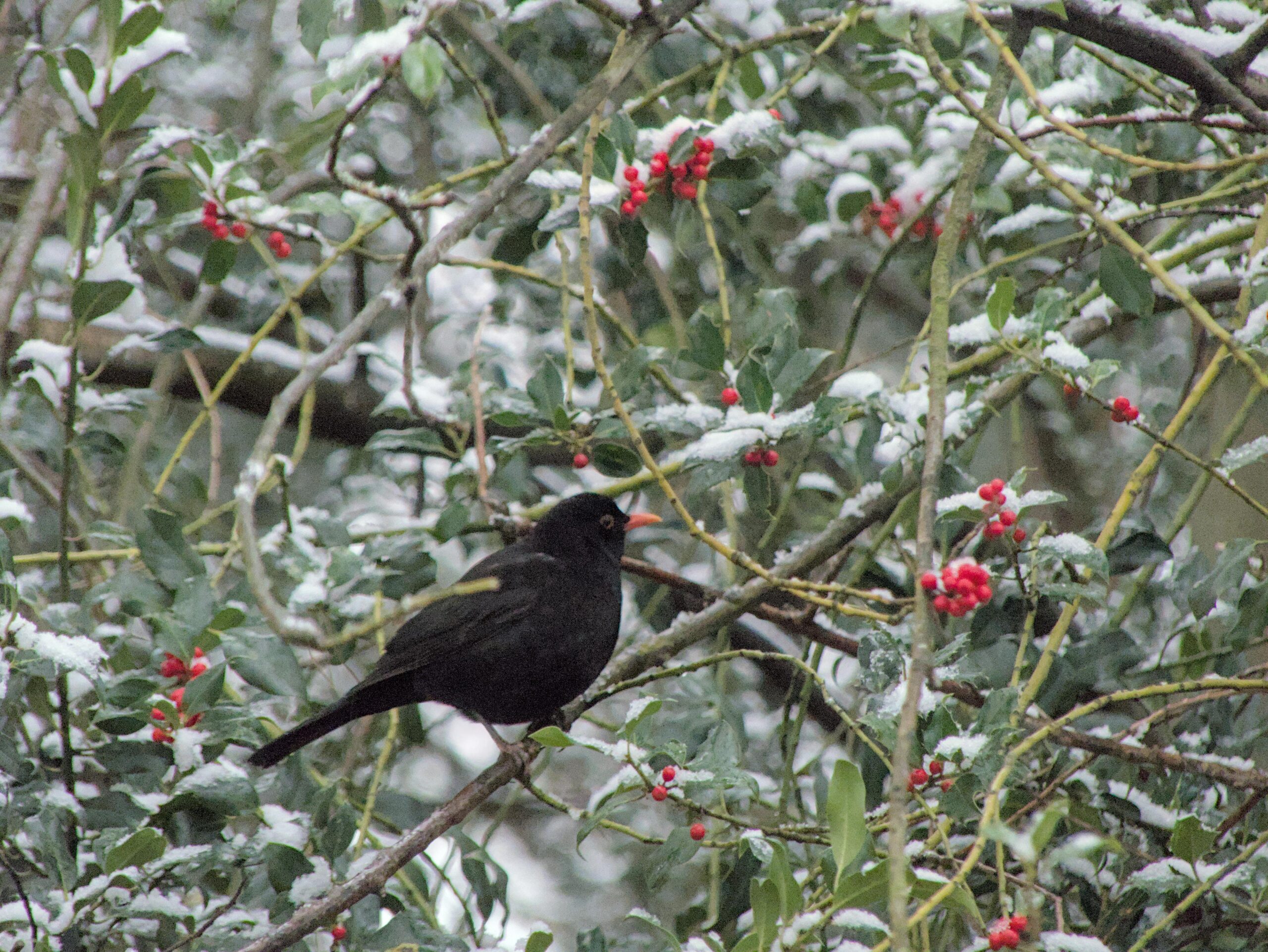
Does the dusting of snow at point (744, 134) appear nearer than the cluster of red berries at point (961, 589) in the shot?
No

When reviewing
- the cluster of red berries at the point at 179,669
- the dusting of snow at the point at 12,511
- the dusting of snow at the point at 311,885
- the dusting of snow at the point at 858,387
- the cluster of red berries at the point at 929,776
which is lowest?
the dusting of snow at the point at 311,885

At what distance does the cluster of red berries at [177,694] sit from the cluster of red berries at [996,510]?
6.12 ft

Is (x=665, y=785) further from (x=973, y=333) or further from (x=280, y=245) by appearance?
(x=280, y=245)

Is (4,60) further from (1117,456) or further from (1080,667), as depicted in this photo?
(1117,456)

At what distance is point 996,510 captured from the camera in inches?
94.7

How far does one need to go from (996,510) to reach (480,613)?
2091 mm

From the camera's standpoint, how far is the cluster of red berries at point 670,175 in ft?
10.7

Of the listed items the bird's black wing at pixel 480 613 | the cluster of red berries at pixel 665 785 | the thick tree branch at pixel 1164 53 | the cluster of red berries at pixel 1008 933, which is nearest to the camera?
the cluster of red berries at pixel 1008 933

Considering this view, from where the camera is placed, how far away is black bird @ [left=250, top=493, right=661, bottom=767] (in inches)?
149

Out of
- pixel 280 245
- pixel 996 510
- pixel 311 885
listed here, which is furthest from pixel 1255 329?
pixel 280 245

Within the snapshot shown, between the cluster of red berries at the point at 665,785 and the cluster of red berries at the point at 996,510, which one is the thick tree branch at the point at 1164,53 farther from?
the cluster of red berries at the point at 665,785

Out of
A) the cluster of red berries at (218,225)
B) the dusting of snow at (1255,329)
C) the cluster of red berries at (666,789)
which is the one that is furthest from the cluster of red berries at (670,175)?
the cluster of red berries at (666,789)

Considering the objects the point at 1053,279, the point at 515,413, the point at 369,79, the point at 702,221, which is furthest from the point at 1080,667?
the point at 369,79

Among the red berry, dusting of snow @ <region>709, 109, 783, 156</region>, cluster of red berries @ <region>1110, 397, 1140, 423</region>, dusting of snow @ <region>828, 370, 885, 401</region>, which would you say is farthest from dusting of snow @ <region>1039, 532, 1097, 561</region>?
the red berry
